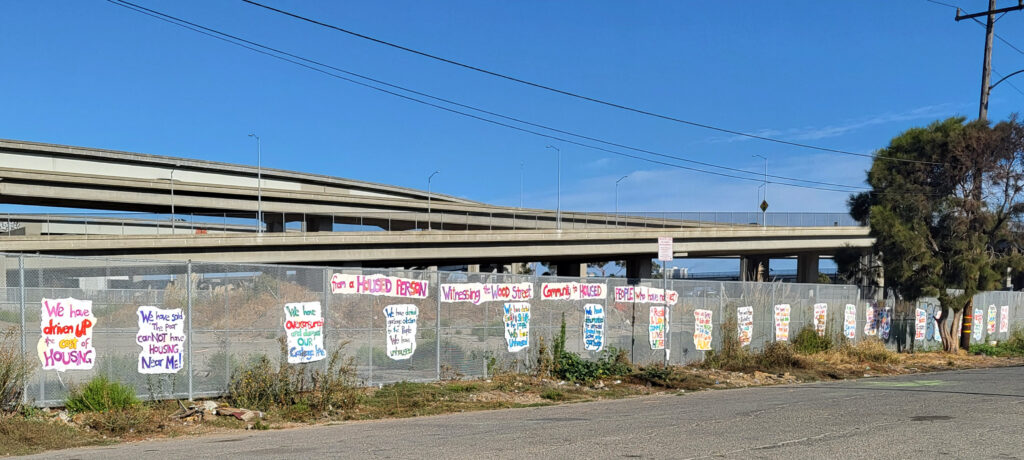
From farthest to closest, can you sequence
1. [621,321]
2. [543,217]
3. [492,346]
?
[543,217] → [621,321] → [492,346]

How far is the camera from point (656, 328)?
22.2m

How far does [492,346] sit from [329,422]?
571 centimetres

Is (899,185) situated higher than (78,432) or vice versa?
(899,185)

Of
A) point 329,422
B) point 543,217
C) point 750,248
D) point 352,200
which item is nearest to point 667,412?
point 329,422

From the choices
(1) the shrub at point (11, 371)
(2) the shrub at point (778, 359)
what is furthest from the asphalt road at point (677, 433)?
(2) the shrub at point (778, 359)

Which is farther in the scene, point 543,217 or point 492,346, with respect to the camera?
point 543,217

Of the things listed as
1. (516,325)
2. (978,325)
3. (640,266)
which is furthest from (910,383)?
(640,266)

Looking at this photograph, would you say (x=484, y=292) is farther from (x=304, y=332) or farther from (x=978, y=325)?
(x=978, y=325)

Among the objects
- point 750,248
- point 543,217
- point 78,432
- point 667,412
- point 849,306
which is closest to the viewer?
point 78,432

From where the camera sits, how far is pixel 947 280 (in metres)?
31.6

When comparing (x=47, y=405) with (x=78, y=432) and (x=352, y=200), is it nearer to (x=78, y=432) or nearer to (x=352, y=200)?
(x=78, y=432)

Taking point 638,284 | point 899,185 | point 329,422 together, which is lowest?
point 329,422

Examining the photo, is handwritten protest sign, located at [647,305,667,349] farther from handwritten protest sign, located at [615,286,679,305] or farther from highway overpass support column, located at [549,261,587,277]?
highway overpass support column, located at [549,261,587,277]

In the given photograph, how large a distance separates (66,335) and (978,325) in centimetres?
3428
